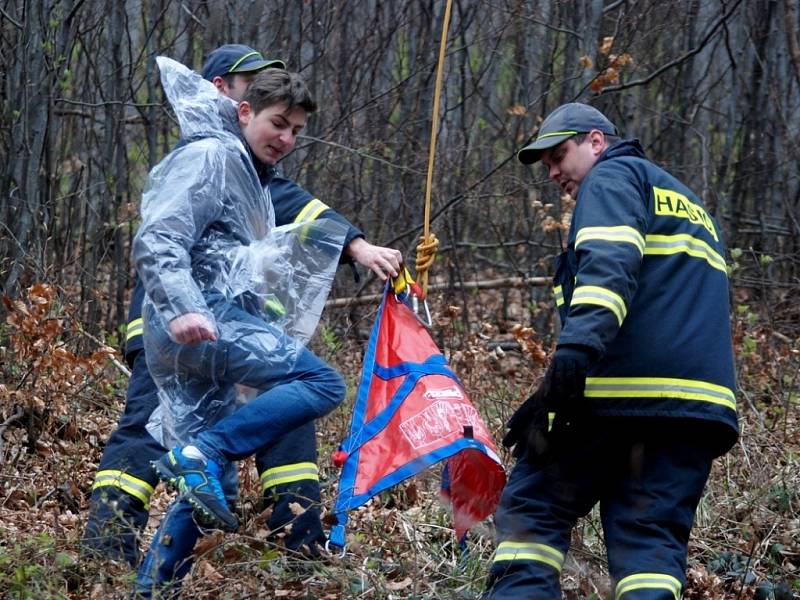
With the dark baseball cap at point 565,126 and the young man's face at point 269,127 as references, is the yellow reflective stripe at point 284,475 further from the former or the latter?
the dark baseball cap at point 565,126

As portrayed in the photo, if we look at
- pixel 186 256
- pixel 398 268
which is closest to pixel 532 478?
pixel 398 268

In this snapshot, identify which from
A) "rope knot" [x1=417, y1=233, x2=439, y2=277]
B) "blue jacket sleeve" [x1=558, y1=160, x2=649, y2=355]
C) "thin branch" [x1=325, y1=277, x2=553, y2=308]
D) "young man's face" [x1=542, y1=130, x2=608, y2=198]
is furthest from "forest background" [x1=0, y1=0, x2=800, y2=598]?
"young man's face" [x1=542, y1=130, x2=608, y2=198]

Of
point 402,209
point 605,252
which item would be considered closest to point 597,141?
point 605,252

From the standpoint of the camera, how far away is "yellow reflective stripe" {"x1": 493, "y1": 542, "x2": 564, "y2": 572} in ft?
11.8

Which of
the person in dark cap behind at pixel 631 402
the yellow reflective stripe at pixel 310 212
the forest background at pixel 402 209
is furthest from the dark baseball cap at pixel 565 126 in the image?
the forest background at pixel 402 209

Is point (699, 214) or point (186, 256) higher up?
point (699, 214)

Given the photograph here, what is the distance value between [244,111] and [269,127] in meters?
0.12

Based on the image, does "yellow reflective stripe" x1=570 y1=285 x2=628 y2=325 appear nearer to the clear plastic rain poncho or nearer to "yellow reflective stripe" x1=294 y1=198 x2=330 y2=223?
the clear plastic rain poncho

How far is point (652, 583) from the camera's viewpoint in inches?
134

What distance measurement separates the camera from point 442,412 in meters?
A: 4.00

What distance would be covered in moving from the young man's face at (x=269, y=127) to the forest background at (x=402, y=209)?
4.66 ft

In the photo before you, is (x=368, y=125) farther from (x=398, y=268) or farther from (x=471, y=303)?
(x=398, y=268)

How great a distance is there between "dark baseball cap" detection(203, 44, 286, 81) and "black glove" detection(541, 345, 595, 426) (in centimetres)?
190

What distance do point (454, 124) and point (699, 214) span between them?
695 centimetres
